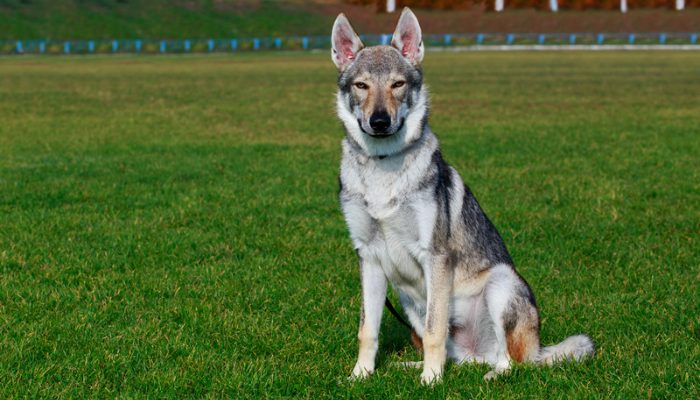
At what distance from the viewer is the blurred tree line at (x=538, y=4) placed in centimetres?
10719

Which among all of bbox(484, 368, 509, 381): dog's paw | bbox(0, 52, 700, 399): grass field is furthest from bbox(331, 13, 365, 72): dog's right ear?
bbox(484, 368, 509, 381): dog's paw

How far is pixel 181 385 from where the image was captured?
4.36 metres

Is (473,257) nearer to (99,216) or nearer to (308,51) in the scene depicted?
(99,216)

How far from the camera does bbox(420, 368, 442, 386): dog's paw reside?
436 centimetres

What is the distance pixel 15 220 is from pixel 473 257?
6.43 m

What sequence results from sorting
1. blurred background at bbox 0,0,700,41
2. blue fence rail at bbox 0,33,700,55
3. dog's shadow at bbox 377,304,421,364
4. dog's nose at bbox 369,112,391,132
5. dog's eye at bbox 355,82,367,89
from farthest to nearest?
blurred background at bbox 0,0,700,41 → blue fence rail at bbox 0,33,700,55 → dog's shadow at bbox 377,304,421,364 → dog's eye at bbox 355,82,367,89 → dog's nose at bbox 369,112,391,132

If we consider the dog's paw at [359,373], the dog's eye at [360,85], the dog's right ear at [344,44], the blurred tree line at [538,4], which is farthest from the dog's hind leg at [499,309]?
the blurred tree line at [538,4]

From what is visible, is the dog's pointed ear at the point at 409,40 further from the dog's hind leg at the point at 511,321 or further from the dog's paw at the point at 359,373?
the dog's paw at the point at 359,373

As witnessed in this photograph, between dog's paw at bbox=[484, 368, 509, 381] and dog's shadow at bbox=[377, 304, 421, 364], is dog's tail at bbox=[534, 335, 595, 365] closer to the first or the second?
dog's paw at bbox=[484, 368, 509, 381]

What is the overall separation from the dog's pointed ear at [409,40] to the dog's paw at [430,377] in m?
2.11

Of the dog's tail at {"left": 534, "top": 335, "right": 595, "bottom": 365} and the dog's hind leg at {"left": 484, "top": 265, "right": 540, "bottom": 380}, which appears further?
the dog's tail at {"left": 534, "top": 335, "right": 595, "bottom": 365}

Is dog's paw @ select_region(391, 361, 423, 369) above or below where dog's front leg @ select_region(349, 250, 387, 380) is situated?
below

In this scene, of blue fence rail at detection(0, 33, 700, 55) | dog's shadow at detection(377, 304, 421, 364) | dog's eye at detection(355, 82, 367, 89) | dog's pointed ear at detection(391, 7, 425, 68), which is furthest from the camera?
blue fence rail at detection(0, 33, 700, 55)

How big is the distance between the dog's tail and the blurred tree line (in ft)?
347
